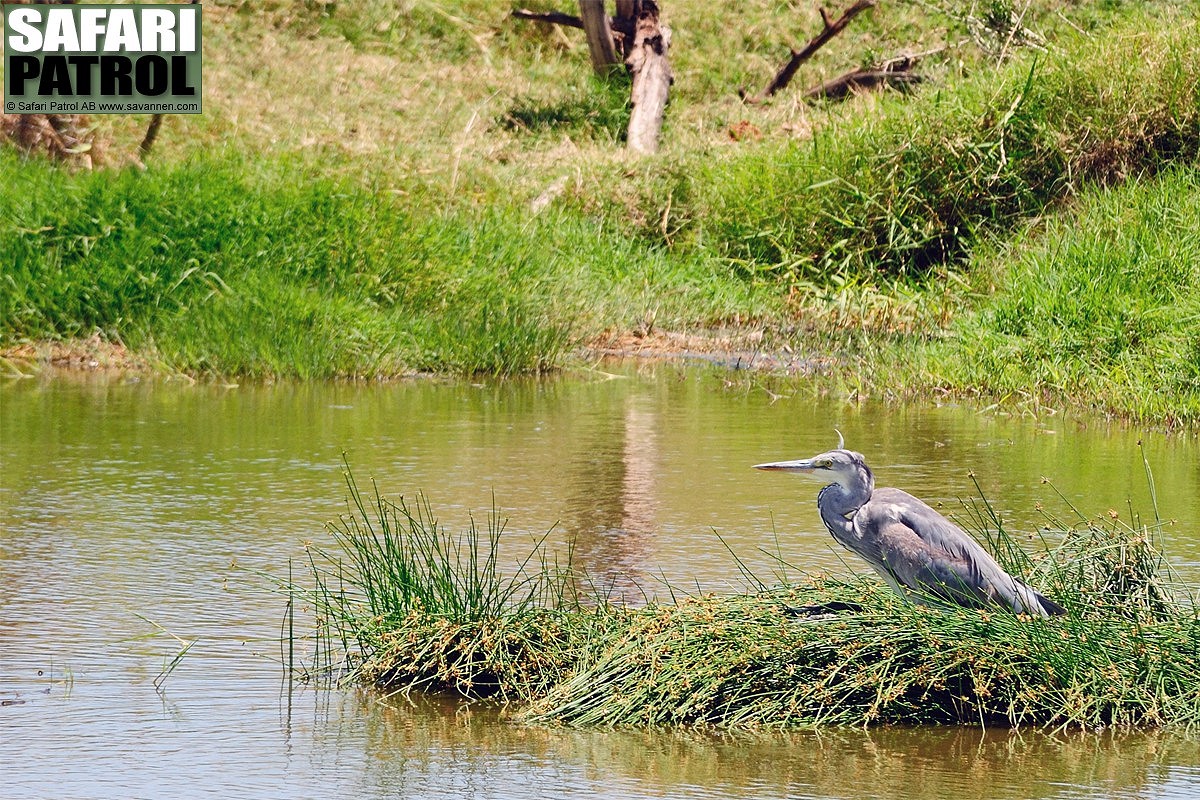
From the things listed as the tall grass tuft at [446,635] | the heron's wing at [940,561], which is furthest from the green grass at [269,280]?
the heron's wing at [940,561]

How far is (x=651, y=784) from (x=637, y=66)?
16.0m

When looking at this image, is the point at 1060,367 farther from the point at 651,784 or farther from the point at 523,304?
the point at 651,784

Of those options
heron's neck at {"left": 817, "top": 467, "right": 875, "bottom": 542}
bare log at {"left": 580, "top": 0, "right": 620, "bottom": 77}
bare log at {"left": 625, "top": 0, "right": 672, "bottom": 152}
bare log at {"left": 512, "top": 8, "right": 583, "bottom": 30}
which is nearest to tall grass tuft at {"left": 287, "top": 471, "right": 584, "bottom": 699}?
heron's neck at {"left": 817, "top": 467, "right": 875, "bottom": 542}

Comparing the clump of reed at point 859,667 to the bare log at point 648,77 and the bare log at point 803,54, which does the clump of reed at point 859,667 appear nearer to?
the bare log at point 648,77

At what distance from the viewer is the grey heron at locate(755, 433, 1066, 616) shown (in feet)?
16.3

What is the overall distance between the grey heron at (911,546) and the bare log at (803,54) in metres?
15.1

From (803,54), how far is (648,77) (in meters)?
1.99

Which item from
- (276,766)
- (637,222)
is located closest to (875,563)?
→ (276,766)

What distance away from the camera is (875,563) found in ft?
16.6

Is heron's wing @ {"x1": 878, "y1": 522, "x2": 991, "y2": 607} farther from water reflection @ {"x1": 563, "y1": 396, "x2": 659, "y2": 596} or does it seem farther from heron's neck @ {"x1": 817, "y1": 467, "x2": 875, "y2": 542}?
water reflection @ {"x1": 563, "y1": 396, "x2": 659, "y2": 596}

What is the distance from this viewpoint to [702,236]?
15945 mm

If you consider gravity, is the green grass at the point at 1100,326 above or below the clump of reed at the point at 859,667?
above

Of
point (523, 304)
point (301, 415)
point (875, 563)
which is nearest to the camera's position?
point (875, 563)

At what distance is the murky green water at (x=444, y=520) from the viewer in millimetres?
4500
